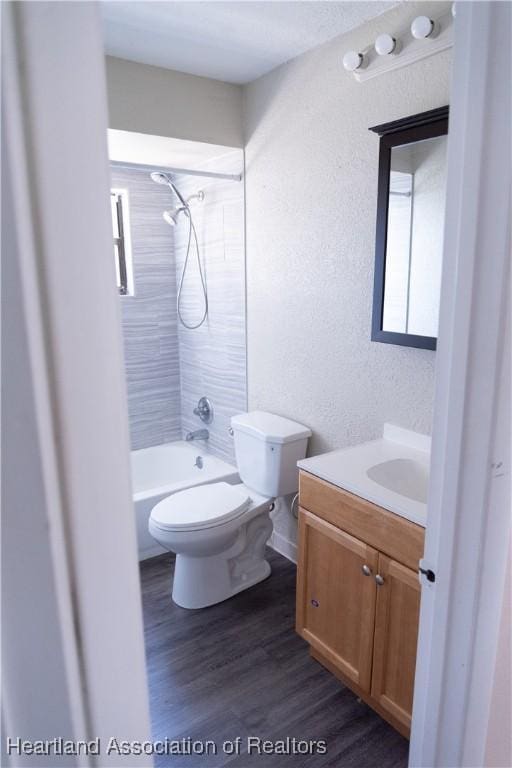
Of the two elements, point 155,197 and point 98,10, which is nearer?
point 98,10

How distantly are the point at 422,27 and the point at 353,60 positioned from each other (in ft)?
1.05

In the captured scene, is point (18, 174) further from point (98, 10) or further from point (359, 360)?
point (359, 360)

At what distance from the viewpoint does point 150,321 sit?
3482 mm

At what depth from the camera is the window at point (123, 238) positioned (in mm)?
3272

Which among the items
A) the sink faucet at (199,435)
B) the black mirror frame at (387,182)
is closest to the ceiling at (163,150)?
the black mirror frame at (387,182)

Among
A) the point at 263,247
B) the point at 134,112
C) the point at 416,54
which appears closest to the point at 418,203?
the point at 416,54

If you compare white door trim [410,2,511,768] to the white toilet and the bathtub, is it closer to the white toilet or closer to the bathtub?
the white toilet

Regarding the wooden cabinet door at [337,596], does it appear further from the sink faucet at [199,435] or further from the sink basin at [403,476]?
the sink faucet at [199,435]

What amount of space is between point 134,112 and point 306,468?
1795 mm

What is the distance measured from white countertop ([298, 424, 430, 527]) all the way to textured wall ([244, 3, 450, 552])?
0.25ft

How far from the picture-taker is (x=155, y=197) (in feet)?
11.1

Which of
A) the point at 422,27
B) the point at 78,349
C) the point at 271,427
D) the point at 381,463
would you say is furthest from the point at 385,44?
the point at 78,349

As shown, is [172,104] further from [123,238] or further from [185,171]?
[123,238]

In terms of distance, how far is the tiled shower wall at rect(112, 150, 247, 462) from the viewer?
9.62 feet
